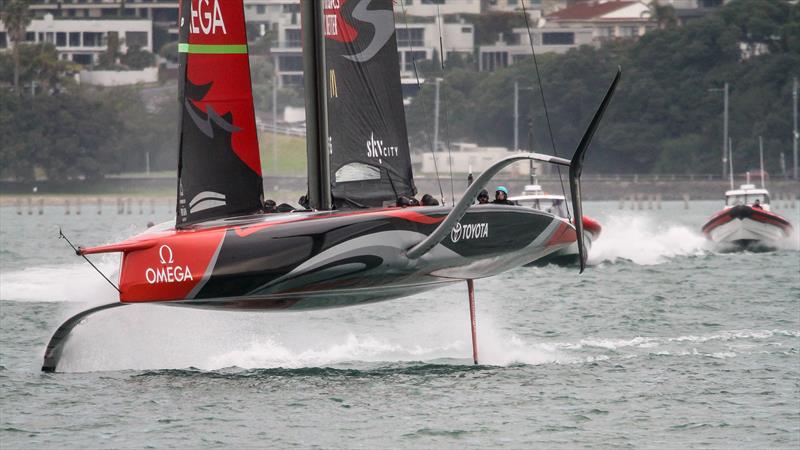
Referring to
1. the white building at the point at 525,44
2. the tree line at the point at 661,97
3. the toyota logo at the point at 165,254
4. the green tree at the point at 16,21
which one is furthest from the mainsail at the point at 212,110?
the white building at the point at 525,44

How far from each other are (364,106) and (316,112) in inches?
50.3

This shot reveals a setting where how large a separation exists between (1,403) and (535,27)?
14149 cm

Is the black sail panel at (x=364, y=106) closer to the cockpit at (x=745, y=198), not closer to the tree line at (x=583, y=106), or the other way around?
→ the cockpit at (x=745, y=198)

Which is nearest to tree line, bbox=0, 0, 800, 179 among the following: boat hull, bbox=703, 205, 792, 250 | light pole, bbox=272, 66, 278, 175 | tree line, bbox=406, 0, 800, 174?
tree line, bbox=406, 0, 800, 174

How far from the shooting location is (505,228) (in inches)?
719

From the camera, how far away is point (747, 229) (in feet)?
134

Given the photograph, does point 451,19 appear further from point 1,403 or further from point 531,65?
point 1,403

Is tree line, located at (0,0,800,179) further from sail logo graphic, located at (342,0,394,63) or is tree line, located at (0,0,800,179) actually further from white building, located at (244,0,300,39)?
sail logo graphic, located at (342,0,394,63)

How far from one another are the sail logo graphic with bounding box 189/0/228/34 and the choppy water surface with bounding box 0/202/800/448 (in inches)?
139

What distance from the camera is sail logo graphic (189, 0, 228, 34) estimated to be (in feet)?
56.8

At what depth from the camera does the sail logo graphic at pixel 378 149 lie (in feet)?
63.1

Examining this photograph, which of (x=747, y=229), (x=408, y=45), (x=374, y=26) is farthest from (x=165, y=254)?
(x=408, y=45)

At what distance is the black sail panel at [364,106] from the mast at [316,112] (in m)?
0.68

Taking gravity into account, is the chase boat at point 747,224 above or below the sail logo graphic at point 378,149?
below
